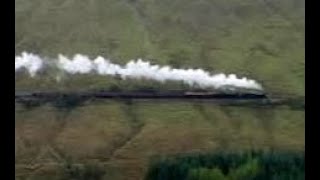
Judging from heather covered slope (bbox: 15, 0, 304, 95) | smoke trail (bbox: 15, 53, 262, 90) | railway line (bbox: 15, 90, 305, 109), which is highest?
heather covered slope (bbox: 15, 0, 304, 95)

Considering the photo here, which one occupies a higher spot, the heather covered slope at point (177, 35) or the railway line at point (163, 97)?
the heather covered slope at point (177, 35)

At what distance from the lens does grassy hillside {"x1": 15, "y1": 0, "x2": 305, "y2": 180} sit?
273 centimetres

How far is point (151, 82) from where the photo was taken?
278 centimetres

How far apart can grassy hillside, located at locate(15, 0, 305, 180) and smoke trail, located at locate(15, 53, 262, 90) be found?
0.02m

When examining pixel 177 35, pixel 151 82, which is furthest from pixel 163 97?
pixel 177 35

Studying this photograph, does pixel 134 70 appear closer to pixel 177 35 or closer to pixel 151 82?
pixel 151 82

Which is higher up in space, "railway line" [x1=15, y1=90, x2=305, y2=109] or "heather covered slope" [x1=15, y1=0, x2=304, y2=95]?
"heather covered slope" [x1=15, y1=0, x2=304, y2=95]

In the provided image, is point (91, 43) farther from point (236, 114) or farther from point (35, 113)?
point (236, 114)

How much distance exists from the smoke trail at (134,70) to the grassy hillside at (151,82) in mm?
21

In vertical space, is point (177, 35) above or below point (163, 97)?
above

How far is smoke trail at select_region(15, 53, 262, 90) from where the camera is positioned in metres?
2.76

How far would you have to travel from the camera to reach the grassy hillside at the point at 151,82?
2730 mm

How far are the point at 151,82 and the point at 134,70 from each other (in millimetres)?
66
